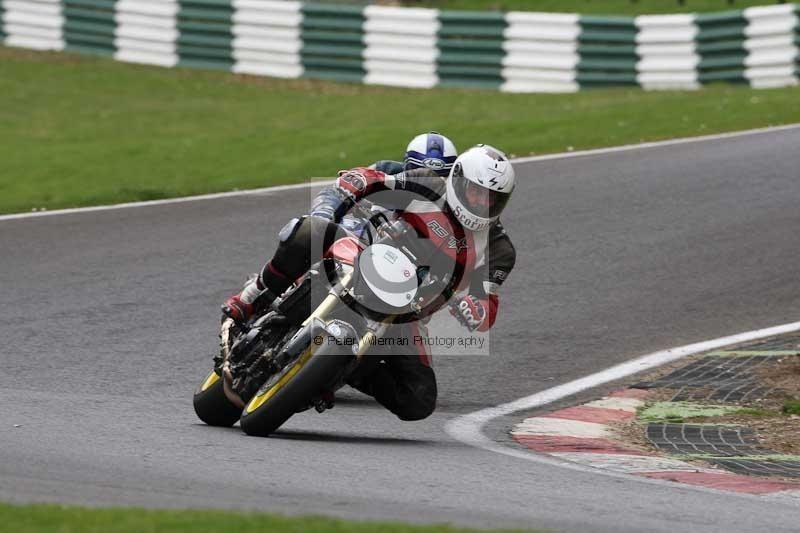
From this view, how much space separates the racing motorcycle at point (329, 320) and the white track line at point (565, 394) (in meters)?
0.85

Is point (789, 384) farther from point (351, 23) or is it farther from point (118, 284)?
point (351, 23)

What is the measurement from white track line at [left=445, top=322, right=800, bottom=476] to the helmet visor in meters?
1.18

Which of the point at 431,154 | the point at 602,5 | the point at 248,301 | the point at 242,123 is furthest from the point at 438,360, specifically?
the point at 602,5

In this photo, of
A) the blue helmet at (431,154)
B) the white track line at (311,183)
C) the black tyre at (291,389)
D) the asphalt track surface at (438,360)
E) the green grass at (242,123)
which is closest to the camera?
the asphalt track surface at (438,360)

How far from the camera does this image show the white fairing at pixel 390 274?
20.1ft

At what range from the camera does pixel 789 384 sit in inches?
322

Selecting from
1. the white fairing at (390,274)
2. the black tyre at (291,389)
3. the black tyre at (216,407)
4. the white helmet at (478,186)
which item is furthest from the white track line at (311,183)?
the white fairing at (390,274)

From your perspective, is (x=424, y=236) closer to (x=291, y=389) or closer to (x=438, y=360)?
(x=291, y=389)

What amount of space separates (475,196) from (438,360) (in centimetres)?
279

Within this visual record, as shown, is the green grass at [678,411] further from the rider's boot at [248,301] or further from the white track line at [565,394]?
the rider's boot at [248,301]

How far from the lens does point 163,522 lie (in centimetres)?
438

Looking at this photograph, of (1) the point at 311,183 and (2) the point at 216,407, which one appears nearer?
(2) the point at 216,407

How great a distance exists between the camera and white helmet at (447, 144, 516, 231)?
6398mm

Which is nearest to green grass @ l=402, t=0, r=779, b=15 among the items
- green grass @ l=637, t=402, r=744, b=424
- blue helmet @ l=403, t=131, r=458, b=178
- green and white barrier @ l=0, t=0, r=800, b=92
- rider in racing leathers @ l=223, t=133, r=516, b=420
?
green and white barrier @ l=0, t=0, r=800, b=92
